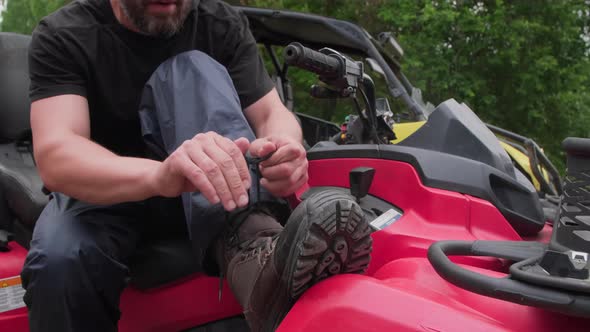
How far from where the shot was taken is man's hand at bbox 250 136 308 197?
4.44 ft

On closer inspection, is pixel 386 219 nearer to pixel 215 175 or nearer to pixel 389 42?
pixel 215 175

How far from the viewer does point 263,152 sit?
1.35m

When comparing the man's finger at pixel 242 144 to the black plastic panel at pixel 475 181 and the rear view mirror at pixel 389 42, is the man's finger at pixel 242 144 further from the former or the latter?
the rear view mirror at pixel 389 42

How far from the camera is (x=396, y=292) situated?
1105 millimetres

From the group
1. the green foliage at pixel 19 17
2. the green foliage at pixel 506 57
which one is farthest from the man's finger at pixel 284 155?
the green foliage at pixel 19 17

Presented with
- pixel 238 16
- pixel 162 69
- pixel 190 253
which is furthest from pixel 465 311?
pixel 238 16

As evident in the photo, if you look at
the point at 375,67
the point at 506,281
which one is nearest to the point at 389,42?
the point at 375,67

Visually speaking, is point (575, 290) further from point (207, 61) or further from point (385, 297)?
point (207, 61)

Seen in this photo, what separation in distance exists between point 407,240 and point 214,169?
48 cm

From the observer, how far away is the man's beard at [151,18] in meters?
1.69

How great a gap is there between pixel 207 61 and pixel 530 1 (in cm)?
611

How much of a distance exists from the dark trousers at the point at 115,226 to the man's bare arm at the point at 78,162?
117mm

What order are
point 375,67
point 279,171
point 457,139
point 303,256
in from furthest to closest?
point 375,67 < point 457,139 < point 279,171 < point 303,256

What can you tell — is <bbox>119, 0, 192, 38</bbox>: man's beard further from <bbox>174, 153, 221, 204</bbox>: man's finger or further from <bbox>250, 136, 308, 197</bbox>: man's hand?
<bbox>174, 153, 221, 204</bbox>: man's finger
